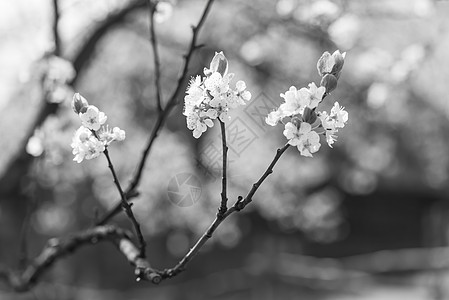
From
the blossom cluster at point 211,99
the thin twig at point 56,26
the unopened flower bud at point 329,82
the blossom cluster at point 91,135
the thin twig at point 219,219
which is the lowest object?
the thin twig at point 219,219

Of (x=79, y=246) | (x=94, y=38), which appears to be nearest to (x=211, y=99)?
(x=79, y=246)

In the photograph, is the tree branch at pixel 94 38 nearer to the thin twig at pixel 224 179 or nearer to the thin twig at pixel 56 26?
the thin twig at pixel 56 26

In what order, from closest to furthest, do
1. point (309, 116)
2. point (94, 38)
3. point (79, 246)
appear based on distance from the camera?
point (309, 116) → point (79, 246) → point (94, 38)

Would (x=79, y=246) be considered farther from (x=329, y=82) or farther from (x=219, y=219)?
(x=329, y=82)

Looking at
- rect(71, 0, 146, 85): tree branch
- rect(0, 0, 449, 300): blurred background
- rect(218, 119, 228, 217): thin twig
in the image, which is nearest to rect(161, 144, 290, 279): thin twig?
rect(218, 119, 228, 217): thin twig

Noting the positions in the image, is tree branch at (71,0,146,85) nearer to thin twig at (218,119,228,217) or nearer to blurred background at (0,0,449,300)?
blurred background at (0,0,449,300)

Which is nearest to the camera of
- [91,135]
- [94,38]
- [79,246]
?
[91,135]

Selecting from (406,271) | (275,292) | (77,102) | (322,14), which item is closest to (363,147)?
(275,292)

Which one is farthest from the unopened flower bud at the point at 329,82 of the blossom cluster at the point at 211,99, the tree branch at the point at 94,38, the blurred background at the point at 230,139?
the tree branch at the point at 94,38
